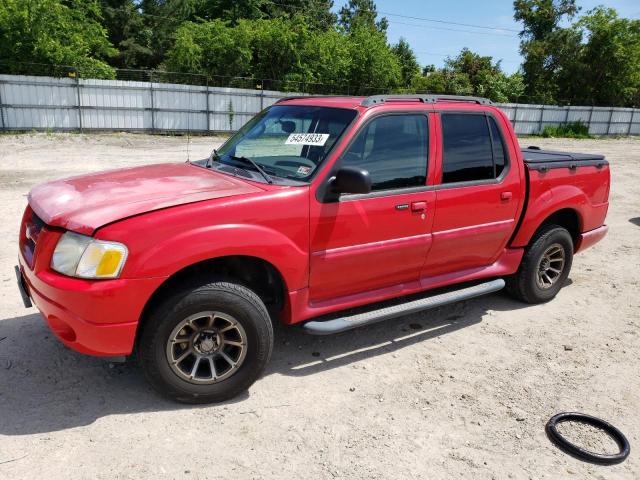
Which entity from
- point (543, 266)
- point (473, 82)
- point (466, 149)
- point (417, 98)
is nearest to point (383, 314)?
point (466, 149)

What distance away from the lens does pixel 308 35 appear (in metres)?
29.2

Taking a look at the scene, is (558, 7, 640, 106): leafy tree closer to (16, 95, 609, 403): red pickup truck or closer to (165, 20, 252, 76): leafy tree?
(165, 20, 252, 76): leafy tree

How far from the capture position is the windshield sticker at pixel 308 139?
379cm

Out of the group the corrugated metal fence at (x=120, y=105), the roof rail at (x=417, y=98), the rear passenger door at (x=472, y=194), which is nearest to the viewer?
the roof rail at (x=417, y=98)

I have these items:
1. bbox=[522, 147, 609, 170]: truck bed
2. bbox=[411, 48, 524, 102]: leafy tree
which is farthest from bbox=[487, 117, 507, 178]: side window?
bbox=[411, 48, 524, 102]: leafy tree

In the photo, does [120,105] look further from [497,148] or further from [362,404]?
[362,404]

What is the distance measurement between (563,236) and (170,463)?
13.9ft

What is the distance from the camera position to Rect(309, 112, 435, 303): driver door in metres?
3.65

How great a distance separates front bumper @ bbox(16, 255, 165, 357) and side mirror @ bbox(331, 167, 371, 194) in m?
1.31

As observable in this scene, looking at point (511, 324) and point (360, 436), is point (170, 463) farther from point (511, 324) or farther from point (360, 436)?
point (511, 324)

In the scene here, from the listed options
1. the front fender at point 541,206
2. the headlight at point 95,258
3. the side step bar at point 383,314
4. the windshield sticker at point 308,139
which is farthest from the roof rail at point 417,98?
the headlight at point 95,258

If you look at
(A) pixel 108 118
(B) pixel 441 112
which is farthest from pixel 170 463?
(A) pixel 108 118

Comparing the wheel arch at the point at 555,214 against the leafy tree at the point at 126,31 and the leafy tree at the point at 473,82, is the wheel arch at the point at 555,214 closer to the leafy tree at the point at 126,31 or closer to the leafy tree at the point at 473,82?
the leafy tree at the point at 473,82

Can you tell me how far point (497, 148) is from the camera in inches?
182
